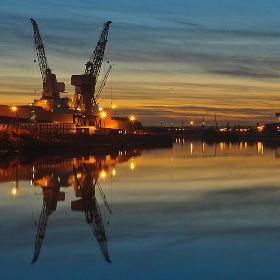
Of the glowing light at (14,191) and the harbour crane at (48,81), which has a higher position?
the harbour crane at (48,81)

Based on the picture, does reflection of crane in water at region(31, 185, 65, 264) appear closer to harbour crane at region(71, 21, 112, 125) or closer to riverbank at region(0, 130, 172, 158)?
riverbank at region(0, 130, 172, 158)

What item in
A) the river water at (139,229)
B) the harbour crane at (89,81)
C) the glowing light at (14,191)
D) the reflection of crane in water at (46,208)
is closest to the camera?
the river water at (139,229)

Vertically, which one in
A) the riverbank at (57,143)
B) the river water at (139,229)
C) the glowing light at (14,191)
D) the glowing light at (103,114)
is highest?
the glowing light at (103,114)

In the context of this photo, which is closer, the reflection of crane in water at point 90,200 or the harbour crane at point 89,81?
the reflection of crane in water at point 90,200

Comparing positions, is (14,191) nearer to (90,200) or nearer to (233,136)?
(90,200)

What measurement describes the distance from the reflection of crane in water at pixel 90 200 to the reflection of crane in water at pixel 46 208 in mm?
686

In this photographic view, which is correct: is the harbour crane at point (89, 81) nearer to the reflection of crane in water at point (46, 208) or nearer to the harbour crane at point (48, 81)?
the harbour crane at point (48, 81)

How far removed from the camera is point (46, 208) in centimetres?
1792

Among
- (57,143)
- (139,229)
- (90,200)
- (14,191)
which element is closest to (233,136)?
(57,143)

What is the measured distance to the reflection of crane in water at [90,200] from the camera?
1364cm

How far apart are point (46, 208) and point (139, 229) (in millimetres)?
4593

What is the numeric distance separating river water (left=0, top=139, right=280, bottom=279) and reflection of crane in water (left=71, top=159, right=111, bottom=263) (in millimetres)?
36

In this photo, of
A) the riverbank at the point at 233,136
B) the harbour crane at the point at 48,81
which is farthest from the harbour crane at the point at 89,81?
the riverbank at the point at 233,136

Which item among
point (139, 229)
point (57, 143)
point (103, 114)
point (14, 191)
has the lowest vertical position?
point (139, 229)
